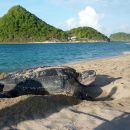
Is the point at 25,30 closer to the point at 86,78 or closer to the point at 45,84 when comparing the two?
the point at 86,78

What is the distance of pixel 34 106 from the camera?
717 cm

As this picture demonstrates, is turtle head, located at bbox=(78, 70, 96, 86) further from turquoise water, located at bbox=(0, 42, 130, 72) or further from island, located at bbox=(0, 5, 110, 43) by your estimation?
island, located at bbox=(0, 5, 110, 43)

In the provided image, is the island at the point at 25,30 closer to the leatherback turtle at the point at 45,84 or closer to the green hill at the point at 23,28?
the green hill at the point at 23,28

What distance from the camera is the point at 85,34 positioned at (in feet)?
574

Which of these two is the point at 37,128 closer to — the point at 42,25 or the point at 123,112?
the point at 123,112

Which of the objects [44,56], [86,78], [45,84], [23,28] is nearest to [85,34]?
[23,28]

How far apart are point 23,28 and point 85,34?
39.2m

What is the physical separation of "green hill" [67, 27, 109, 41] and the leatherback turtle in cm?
15793

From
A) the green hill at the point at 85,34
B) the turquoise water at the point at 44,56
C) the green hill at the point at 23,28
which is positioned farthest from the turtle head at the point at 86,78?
the green hill at the point at 85,34

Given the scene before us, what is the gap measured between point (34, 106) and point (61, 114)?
548 millimetres

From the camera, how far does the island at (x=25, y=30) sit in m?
142

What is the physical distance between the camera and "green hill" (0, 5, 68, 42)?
142 metres

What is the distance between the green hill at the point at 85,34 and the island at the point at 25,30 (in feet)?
11.9

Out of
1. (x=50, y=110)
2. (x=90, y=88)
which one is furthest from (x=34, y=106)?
(x=90, y=88)
